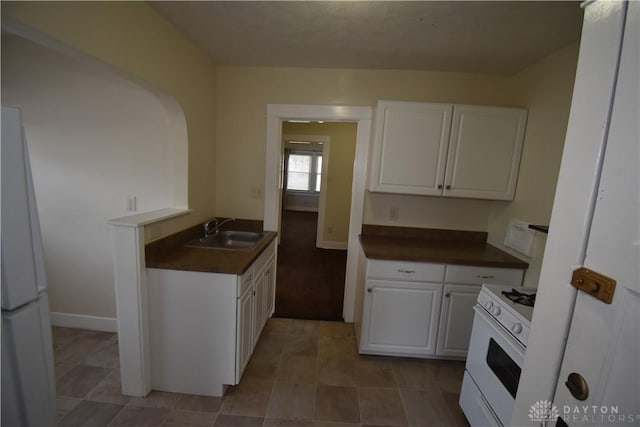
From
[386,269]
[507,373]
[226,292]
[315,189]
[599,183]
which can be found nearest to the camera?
[599,183]

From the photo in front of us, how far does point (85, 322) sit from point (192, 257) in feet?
5.05

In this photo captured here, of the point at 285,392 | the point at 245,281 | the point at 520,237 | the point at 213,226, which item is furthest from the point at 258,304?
the point at 520,237

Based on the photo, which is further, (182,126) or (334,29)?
(182,126)

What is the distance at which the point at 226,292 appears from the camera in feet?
5.42

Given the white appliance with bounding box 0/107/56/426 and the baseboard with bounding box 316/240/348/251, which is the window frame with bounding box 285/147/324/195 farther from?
the white appliance with bounding box 0/107/56/426

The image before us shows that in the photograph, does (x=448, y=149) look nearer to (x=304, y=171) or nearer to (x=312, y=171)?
(x=312, y=171)

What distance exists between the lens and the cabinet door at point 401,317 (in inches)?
82.2

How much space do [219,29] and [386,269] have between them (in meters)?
2.11

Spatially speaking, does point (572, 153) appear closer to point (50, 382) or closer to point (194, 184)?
point (50, 382)

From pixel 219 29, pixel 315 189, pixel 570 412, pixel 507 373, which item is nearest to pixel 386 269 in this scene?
pixel 507 373

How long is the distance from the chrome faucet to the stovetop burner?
2247mm

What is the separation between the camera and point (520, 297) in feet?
4.74

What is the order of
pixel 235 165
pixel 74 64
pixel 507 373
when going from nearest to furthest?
pixel 507 373 < pixel 74 64 < pixel 235 165

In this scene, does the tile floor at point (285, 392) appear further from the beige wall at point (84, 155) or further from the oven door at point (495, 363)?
the beige wall at point (84, 155)
